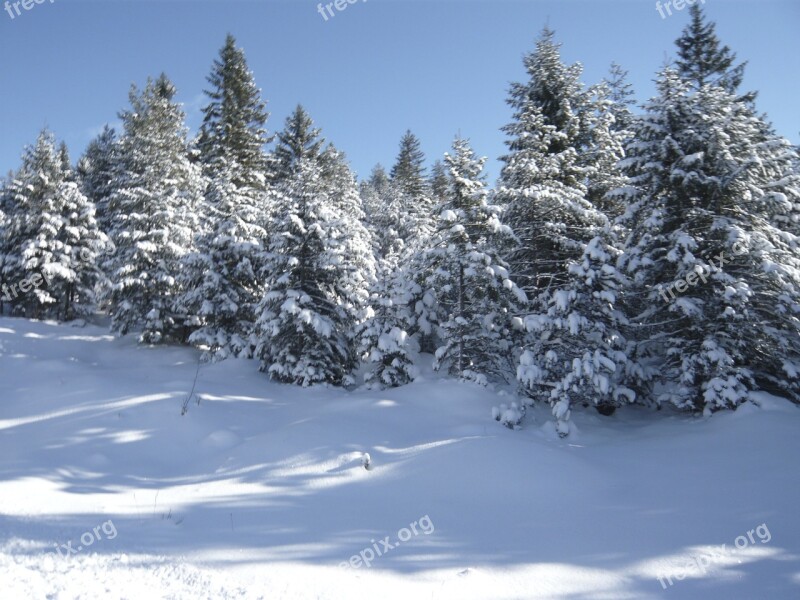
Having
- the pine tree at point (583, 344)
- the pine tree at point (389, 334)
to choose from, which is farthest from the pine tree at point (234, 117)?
the pine tree at point (583, 344)

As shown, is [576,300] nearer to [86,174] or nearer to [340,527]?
[340,527]

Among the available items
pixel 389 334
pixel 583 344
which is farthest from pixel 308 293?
pixel 583 344

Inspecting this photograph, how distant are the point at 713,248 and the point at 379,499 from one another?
11.4 m

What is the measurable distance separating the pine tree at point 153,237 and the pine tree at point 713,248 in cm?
1681

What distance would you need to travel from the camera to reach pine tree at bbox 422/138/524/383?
1398cm

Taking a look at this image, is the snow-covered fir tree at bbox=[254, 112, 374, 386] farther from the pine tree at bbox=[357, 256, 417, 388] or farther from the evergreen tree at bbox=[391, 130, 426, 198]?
the evergreen tree at bbox=[391, 130, 426, 198]

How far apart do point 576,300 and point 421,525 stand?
8.18 metres

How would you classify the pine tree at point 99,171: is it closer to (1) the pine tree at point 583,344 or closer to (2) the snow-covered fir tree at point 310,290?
(2) the snow-covered fir tree at point 310,290

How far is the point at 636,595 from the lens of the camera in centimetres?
512

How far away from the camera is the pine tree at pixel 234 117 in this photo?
1088 inches

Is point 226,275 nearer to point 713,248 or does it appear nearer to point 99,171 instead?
point 713,248

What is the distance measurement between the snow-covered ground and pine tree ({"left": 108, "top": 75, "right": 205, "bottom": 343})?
6.48 meters

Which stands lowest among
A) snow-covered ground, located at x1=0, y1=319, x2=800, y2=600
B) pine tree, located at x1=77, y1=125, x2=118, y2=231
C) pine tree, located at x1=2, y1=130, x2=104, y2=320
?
snow-covered ground, located at x1=0, y1=319, x2=800, y2=600

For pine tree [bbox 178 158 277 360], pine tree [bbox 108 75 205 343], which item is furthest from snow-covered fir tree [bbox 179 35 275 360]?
pine tree [bbox 108 75 205 343]
